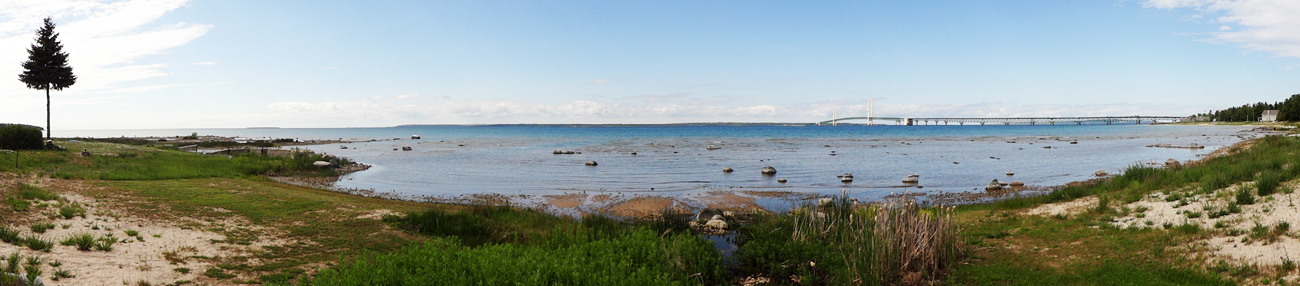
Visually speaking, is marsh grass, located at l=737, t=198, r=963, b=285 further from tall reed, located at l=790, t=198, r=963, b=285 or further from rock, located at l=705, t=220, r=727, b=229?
rock, located at l=705, t=220, r=727, b=229

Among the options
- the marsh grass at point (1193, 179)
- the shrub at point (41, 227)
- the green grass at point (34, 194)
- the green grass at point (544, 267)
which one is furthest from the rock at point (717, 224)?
the green grass at point (34, 194)

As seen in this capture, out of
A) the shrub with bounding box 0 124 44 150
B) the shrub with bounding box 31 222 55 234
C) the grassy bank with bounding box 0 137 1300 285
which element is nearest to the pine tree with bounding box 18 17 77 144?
the shrub with bounding box 0 124 44 150

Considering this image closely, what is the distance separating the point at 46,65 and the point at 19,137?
10809mm

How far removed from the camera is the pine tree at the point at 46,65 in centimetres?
3403

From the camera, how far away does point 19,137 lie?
88.1 feet

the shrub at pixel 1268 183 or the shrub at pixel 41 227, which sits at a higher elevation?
the shrub at pixel 1268 183

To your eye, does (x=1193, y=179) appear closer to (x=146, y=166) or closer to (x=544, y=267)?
(x=544, y=267)

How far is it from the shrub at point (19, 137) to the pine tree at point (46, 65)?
8381 mm

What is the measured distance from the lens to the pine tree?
112 ft

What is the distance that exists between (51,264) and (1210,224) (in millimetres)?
18490

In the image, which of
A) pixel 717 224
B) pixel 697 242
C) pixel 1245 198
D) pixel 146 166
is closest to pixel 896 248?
pixel 697 242

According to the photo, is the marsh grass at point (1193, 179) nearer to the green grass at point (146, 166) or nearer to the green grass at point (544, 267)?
the green grass at point (544, 267)

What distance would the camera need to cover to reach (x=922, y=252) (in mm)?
9250

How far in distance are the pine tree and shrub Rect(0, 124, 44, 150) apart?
27.5 ft
